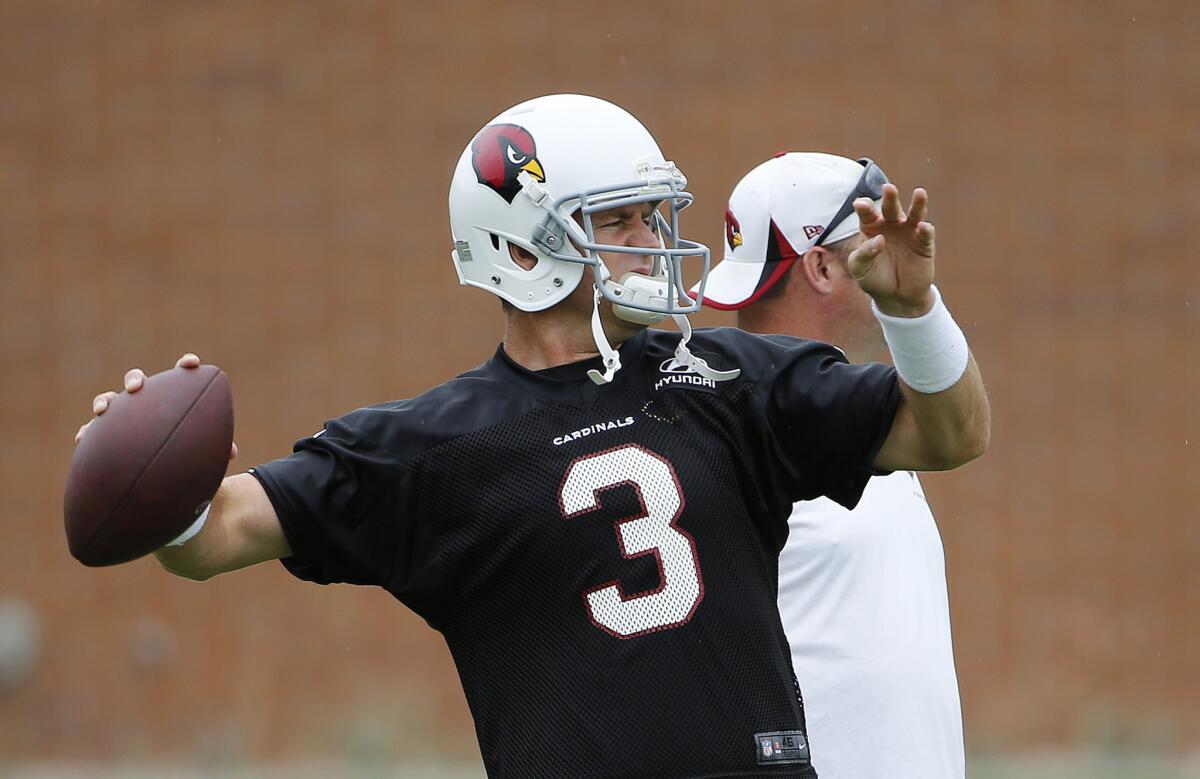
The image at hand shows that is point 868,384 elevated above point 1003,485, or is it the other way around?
point 868,384

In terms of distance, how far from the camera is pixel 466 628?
2.84 m

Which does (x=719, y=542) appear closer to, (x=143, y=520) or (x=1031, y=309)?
(x=143, y=520)

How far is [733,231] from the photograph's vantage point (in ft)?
12.9

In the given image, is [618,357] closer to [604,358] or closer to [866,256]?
[604,358]

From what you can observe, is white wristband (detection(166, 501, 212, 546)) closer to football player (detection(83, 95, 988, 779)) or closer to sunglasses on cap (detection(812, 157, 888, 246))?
football player (detection(83, 95, 988, 779))

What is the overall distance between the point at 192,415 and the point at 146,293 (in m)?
6.59

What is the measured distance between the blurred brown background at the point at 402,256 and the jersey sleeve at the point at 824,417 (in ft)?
19.9

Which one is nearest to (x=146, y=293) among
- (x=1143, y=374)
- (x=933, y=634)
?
(x=1143, y=374)

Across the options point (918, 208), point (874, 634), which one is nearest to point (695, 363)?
point (918, 208)

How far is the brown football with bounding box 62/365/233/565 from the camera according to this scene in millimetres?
2625

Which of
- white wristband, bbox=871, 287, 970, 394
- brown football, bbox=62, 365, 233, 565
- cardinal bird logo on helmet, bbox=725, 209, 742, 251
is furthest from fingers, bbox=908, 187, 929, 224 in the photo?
cardinal bird logo on helmet, bbox=725, 209, 742, 251

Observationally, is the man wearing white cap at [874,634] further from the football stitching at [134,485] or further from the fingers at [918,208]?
the football stitching at [134,485]

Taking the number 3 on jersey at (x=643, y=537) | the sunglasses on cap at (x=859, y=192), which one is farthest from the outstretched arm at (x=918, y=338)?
the sunglasses on cap at (x=859, y=192)

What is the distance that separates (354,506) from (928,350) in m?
0.96
